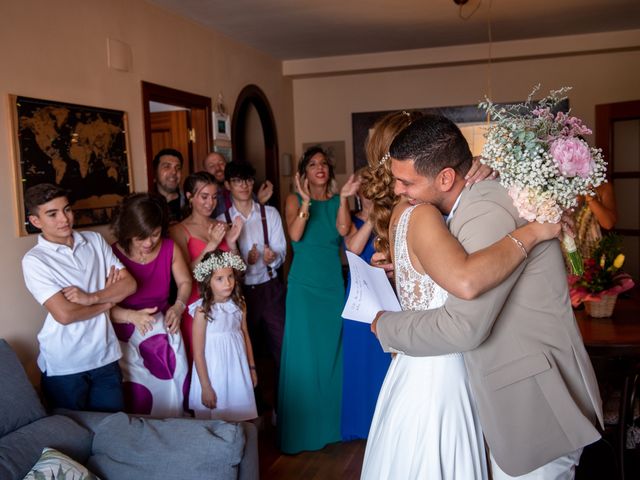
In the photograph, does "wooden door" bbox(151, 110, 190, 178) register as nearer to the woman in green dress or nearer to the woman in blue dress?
the woman in green dress

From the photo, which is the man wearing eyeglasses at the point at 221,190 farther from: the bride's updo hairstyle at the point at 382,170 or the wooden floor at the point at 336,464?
the bride's updo hairstyle at the point at 382,170

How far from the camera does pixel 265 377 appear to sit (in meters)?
5.10

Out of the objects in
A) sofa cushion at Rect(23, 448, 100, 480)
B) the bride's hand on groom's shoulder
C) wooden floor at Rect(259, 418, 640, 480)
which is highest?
the bride's hand on groom's shoulder

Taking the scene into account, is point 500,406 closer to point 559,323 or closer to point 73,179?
point 559,323

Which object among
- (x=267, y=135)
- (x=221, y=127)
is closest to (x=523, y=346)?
(x=221, y=127)

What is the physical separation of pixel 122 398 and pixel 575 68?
5601 mm

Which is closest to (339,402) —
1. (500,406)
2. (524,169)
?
(500,406)

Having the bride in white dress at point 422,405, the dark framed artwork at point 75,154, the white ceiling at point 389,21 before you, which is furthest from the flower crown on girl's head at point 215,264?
the white ceiling at point 389,21

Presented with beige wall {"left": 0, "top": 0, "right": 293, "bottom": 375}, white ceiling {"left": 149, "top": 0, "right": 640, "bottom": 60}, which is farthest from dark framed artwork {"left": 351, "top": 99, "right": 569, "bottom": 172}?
beige wall {"left": 0, "top": 0, "right": 293, "bottom": 375}

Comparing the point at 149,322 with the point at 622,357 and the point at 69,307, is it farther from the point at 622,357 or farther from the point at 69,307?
the point at 622,357

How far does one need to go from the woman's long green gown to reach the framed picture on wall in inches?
63.7

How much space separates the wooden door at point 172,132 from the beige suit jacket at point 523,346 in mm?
3921

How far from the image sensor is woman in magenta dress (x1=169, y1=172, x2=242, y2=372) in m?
3.37

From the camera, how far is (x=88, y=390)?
2.74 meters
